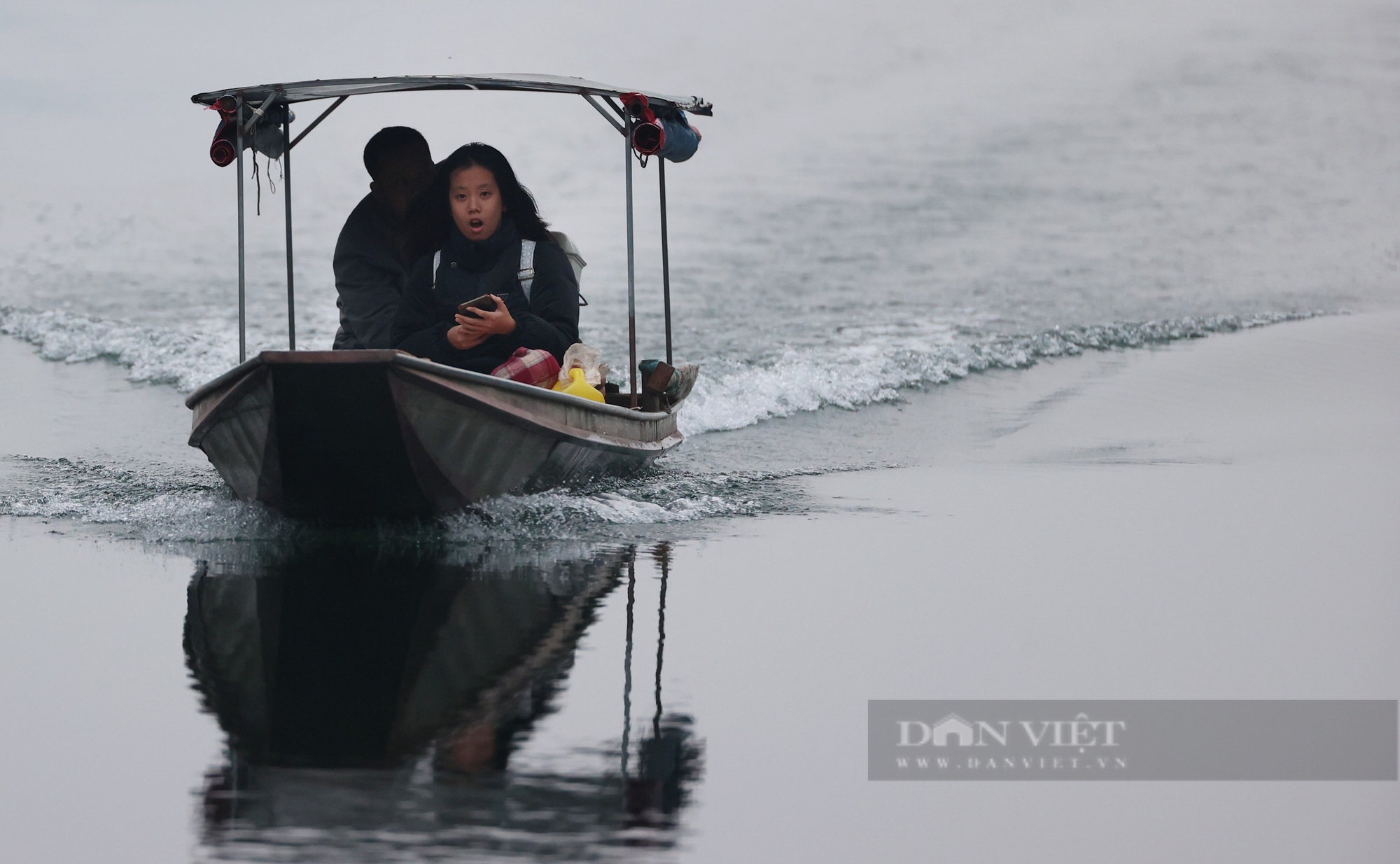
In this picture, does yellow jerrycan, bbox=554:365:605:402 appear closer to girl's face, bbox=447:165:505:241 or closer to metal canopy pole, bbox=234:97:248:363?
girl's face, bbox=447:165:505:241

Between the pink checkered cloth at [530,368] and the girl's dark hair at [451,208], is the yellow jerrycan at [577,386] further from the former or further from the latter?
the girl's dark hair at [451,208]

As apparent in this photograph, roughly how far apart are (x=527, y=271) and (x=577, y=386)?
0.62 m

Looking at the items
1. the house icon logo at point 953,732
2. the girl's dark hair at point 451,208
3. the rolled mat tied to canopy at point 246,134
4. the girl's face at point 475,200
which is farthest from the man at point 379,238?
the house icon logo at point 953,732

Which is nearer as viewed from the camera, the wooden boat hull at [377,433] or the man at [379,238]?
the wooden boat hull at [377,433]

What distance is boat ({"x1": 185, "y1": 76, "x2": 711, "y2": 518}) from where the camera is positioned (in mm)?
6066

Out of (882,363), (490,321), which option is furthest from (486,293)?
(882,363)

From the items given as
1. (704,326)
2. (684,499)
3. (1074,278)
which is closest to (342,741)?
(684,499)

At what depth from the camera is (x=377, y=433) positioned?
6246 mm

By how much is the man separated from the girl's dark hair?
577 millimetres

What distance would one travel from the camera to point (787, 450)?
10.7 metres

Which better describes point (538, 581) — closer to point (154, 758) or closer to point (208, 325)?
point (154, 758)

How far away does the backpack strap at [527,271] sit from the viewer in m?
7.55

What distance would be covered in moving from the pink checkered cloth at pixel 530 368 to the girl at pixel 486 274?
111 millimetres

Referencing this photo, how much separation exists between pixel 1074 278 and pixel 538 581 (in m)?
17.1
